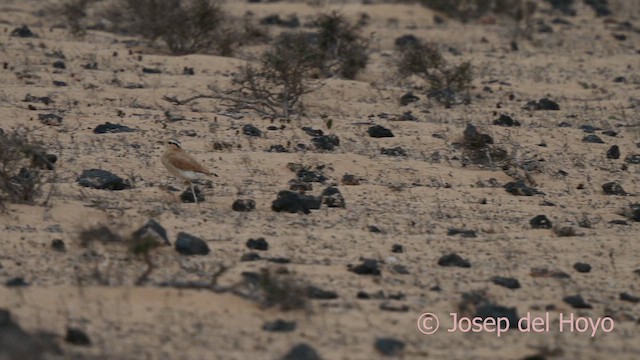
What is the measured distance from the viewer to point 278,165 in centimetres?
1009

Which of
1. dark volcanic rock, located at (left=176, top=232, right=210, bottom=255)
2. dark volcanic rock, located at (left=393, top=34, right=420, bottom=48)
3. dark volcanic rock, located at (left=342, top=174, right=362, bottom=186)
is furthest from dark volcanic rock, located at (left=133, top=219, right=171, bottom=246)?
dark volcanic rock, located at (left=393, top=34, right=420, bottom=48)

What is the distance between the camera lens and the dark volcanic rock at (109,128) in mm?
10836

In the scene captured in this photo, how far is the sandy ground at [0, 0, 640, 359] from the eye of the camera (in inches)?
259

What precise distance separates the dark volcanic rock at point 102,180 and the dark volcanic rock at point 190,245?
5.14 ft

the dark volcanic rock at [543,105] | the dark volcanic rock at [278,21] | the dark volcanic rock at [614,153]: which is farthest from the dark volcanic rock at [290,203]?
the dark volcanic rock at [278,21]

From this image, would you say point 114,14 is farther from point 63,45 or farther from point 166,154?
point 166,154

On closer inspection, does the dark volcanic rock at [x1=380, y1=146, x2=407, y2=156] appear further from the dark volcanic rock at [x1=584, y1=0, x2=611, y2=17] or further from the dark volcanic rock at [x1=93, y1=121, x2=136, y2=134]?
the dark volcanic rock at [x1=584, y1=0, x2=611, y2=17]

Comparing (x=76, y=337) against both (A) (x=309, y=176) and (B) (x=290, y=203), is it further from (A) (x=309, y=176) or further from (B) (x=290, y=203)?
(A) (x=309, y=176)

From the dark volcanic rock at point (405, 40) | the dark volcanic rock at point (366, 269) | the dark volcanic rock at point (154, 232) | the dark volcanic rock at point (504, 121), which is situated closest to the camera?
the dark volcanic rock at point (366, 269)

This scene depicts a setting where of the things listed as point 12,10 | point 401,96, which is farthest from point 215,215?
point 12,10

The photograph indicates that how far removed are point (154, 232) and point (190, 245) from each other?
9.0 inches

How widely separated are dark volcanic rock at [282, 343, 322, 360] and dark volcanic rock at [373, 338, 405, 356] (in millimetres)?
413

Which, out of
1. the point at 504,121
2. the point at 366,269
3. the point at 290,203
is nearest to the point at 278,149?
the point at 290,203

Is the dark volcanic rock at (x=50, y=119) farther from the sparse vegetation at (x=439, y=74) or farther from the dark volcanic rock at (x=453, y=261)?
the dark volcanic rock at (x=453, y=261)
